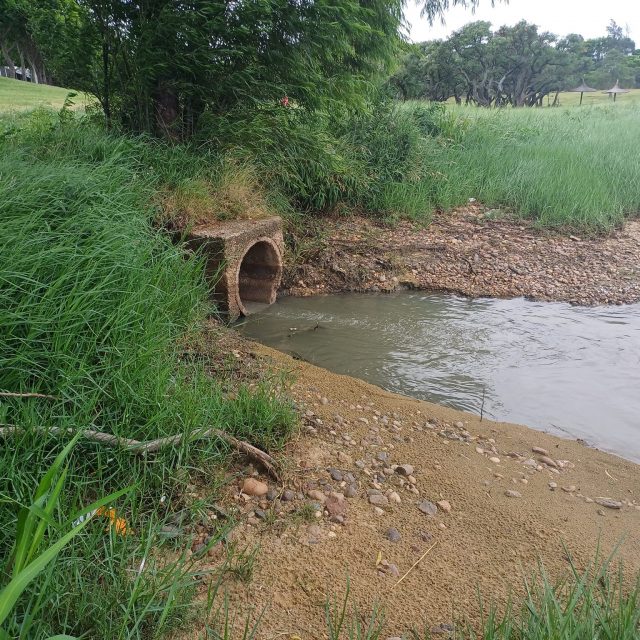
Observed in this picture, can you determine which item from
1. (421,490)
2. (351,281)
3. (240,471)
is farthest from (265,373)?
(351,281)

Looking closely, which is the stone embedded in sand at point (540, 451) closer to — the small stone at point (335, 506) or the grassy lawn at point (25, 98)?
the small stone at point (335, 506)

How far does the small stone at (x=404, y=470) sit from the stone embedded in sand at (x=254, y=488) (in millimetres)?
711

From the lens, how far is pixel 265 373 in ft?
12.4

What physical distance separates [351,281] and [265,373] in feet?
10.4

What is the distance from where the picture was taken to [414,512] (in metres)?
2.77

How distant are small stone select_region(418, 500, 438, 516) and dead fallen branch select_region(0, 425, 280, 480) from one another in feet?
2.22

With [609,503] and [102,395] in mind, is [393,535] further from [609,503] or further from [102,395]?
[102,395]

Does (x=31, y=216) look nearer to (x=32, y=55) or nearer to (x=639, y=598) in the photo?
(x=639, y=598)

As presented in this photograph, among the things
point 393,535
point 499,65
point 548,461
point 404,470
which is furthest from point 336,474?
point 499,65

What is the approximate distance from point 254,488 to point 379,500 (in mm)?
582

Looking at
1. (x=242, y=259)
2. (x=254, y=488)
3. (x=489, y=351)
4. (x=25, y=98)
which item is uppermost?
(x=25, y=98)

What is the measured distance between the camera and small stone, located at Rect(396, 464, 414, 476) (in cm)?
306

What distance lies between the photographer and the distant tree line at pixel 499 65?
115ft

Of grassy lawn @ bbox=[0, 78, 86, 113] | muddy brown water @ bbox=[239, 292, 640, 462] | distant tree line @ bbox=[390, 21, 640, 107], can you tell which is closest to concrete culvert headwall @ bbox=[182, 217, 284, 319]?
muddy brown water @ bbox=[239, 292, 640, 462]
